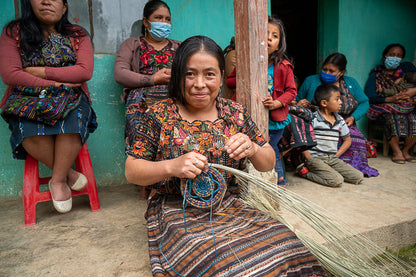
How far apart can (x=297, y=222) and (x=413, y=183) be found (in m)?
2.08

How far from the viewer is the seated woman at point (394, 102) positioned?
4.48 metres

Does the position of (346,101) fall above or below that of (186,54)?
below

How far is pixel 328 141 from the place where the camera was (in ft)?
12.2

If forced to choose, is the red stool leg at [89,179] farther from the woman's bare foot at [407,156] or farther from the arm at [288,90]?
the woman's bare foot at [407,156]

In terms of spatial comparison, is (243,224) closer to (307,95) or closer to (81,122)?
(81,122)

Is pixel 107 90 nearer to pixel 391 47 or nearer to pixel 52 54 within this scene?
Answer: pixel 52 54

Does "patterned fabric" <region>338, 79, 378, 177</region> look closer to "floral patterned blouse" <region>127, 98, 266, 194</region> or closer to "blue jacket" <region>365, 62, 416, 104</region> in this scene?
"blue jacket" <region>365, 62, 416, 104</region>

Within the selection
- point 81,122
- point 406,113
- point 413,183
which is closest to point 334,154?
point 413,183

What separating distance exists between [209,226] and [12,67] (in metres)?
2.01

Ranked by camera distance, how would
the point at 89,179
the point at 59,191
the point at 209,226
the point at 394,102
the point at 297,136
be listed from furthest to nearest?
1. the point at 394,102
2. the point at 297,136
3. the point at 89,179
4. the point at 59,191
5. the point at 209,226

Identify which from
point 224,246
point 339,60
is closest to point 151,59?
point 224,246

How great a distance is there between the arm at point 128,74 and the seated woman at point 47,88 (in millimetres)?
356

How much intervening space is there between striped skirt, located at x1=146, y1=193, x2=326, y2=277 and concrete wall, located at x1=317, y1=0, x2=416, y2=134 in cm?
414

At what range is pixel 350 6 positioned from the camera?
15.4 ft
